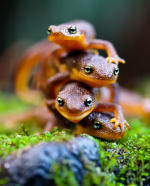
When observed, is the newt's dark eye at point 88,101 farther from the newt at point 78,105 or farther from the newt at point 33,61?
the newt at point 33,61

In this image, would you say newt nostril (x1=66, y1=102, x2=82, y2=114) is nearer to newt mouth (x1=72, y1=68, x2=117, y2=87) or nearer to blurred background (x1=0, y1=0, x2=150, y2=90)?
newt mouth (x1=72, y1=68, x2=117, y2=87)

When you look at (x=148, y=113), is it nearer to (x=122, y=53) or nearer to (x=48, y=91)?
(x=48, y=91)

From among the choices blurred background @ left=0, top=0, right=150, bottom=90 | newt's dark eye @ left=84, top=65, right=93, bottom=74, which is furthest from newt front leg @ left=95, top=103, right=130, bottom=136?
blurred background @ left=0, top=0, right=150, bottom=90

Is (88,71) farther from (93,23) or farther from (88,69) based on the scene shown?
(93,23)

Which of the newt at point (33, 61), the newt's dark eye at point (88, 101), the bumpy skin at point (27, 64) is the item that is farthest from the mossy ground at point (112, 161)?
the bumpy skin at point (27, 64)

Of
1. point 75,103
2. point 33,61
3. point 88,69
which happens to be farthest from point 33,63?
point 75,103

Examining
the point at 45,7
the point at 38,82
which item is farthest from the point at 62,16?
the point at 38,82
